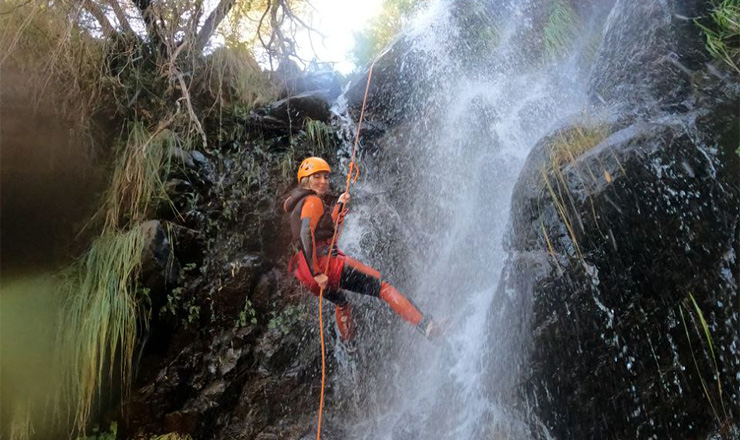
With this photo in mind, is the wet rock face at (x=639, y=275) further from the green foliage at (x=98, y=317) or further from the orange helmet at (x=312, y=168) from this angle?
the green foliage at (x=98, y=317)

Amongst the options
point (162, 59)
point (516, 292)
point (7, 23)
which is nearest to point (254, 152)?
point (162, 59)

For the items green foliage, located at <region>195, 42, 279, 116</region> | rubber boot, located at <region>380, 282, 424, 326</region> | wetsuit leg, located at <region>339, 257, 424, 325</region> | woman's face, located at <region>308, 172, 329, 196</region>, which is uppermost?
green foliage, located at <region>195, 42, 279, 116</region>

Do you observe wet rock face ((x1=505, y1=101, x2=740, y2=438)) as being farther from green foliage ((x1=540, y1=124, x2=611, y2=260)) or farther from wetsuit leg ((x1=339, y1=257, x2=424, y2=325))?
wetsuit leg ((x1=339, y1=257, x2=424, y2=325))

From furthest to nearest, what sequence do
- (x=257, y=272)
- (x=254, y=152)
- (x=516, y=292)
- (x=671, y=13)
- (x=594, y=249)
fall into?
(x=254, y=152)
(x=257, y=272)
(x=671, y=13)
(x=516, y=292)
(x=594, y=249)

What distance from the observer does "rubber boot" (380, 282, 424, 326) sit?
339 centimetres

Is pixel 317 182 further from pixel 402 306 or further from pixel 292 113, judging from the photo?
pixel 292 113

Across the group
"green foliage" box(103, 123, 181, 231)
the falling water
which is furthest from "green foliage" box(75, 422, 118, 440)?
the falling water

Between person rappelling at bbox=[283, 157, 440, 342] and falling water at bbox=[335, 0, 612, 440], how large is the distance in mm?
625

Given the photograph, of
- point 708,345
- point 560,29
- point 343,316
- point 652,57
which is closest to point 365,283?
point 343,316

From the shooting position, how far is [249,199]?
4.88 m

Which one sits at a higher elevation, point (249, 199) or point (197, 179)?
point (197, 179)

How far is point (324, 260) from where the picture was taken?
146 inches

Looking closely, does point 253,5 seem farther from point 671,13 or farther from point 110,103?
point 671,13

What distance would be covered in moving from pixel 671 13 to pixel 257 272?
4.33m
